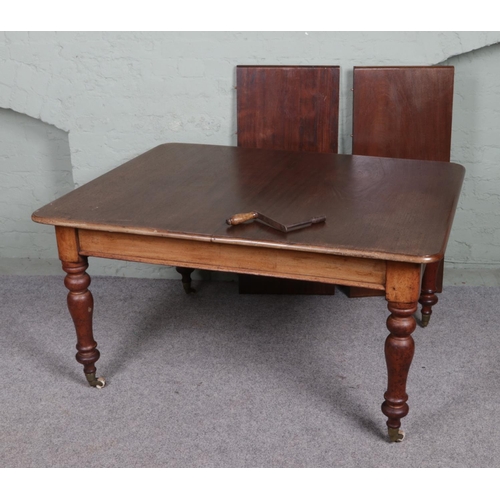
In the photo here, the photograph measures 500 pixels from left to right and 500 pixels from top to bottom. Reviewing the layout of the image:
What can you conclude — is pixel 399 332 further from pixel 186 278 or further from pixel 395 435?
pixel 186 278

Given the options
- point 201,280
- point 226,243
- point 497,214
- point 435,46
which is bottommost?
point 201,280

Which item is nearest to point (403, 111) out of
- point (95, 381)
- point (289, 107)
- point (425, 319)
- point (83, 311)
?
point (289, 107)

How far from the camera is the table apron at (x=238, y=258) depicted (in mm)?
2525

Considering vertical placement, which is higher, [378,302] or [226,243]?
[226,243]

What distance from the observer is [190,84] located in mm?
3834

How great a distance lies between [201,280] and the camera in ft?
13.6

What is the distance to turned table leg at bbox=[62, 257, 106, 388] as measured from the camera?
9.58ft

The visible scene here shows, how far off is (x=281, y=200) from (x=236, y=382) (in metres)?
0.83

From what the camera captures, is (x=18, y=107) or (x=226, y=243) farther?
(x=18, y=107)

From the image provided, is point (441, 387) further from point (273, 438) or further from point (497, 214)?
point (497, 214)

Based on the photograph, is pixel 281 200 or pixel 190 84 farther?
pixel 190 84

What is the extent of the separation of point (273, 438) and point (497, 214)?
1983mm

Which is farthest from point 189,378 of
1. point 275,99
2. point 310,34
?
point 310,34

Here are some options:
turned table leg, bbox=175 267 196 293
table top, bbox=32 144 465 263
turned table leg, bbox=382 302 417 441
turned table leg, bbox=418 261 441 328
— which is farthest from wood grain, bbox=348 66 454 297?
turned table leg, bbox=382 302 417 441
